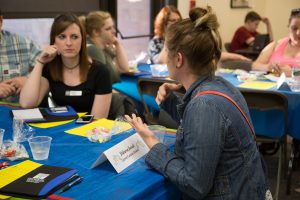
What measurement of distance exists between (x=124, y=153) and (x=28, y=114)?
2.78 feet

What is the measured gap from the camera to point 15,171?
1.34 metres

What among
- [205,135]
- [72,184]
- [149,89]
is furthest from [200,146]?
[149,89]

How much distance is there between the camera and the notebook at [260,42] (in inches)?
242

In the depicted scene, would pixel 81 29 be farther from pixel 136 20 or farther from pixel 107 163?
pixel 136 20

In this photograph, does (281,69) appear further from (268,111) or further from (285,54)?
(268,111)

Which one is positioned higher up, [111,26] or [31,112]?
[111,26]

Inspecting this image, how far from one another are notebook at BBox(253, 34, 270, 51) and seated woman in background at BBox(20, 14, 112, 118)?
4.30 meters

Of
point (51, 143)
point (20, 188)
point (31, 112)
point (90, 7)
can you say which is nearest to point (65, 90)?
point (31, 112)

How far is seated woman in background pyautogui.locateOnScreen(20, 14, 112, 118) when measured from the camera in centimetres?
237

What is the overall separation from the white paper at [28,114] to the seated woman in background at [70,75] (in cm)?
25

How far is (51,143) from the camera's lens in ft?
5.38

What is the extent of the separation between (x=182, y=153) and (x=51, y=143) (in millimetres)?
637

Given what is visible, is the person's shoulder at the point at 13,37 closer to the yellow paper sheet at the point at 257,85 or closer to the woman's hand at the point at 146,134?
the yellow paper sheet at the point at 257,85

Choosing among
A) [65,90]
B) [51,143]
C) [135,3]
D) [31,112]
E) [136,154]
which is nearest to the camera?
[136,154]
